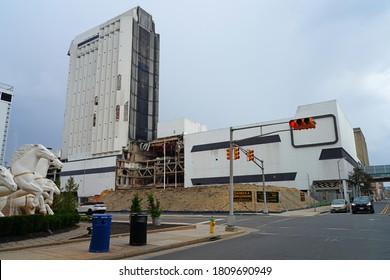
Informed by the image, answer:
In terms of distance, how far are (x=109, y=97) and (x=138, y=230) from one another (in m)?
73.0

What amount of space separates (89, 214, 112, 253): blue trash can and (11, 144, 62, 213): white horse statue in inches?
195

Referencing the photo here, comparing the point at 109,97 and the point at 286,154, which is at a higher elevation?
the point at 109,97

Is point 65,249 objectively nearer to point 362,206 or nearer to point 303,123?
point 303,123

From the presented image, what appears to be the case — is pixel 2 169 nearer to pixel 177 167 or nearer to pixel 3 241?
pixel 3 241

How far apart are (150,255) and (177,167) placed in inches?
2825

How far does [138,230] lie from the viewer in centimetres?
1089

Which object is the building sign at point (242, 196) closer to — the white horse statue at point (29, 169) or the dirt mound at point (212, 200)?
the dirt mound at point (212, 200)

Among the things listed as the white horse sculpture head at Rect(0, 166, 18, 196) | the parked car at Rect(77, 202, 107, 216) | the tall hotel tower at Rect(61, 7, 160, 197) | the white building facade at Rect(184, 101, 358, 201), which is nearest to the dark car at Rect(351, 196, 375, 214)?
the white building facade at Rect(184, 101, 358, 201)

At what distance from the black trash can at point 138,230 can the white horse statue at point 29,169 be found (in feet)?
15.8

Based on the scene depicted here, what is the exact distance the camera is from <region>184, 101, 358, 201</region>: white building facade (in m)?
A: 59.7

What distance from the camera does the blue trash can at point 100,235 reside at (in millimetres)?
9288

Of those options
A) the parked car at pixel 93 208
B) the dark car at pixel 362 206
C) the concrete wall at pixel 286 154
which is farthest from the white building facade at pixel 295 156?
the parked car at pixel 93 208

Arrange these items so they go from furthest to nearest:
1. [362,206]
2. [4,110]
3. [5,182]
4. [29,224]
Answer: [4,110]
[362,206]
[29,224]
[5,182]

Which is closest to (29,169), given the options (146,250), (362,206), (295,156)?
(146,250)
